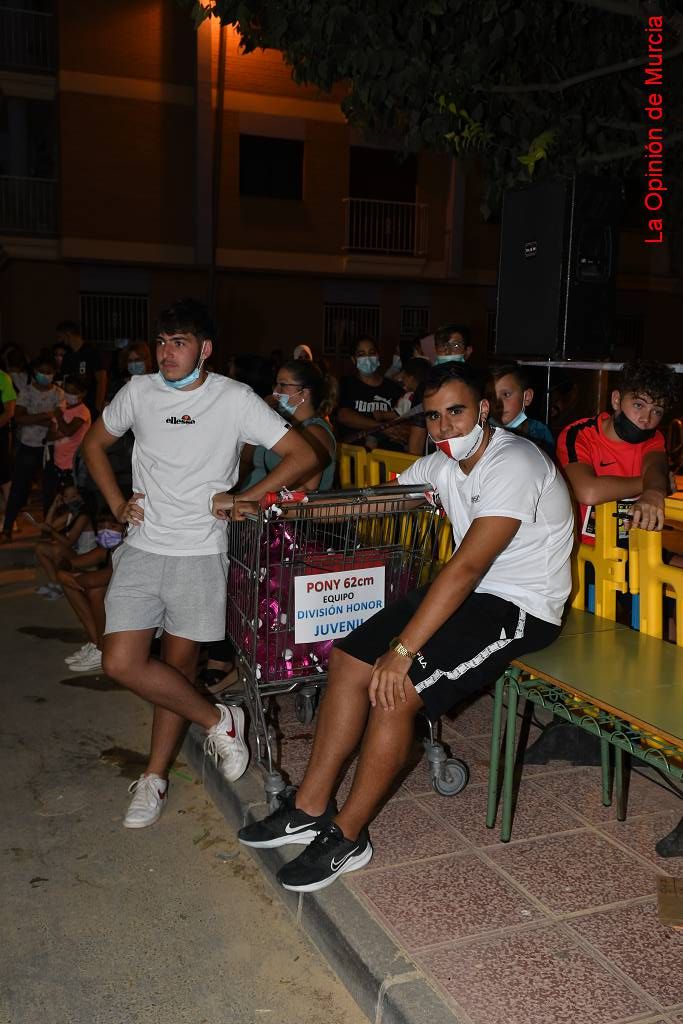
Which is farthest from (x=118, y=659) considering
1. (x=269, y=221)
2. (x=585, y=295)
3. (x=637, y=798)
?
(x=269, y=221)

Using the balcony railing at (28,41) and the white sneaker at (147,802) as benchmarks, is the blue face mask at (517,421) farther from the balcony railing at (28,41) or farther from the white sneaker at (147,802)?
the balcony railing at (28,41)

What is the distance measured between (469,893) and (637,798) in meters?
1.13

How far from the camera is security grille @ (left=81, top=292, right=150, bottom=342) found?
2148cm

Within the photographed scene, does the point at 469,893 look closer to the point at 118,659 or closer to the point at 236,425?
the point at 118,659

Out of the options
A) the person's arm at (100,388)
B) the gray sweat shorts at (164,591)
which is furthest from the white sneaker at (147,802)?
the person's arm at (100,388)

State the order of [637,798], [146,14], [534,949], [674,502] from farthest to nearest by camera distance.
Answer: [146,14]
[637,798]
[674,502]
[534,949]

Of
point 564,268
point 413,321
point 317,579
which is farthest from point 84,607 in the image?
point 413,321

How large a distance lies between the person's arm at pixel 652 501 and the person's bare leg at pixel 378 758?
1174mm

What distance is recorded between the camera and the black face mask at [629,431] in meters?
4.57

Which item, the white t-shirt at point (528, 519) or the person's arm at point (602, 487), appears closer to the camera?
the white t-shirt at point (528, 519)

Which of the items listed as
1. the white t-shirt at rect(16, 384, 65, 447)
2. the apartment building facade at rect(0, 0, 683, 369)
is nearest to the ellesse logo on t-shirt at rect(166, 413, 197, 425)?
the white t-shirt at rect(16, 384, 65, 447)

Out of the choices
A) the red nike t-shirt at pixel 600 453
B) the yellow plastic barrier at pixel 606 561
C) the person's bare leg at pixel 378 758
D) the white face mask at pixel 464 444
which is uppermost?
the white face mask at pixel 464 444

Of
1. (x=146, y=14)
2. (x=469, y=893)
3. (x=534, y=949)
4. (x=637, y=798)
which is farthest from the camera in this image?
(x=146, y=14)

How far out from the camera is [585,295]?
23.5 feet
